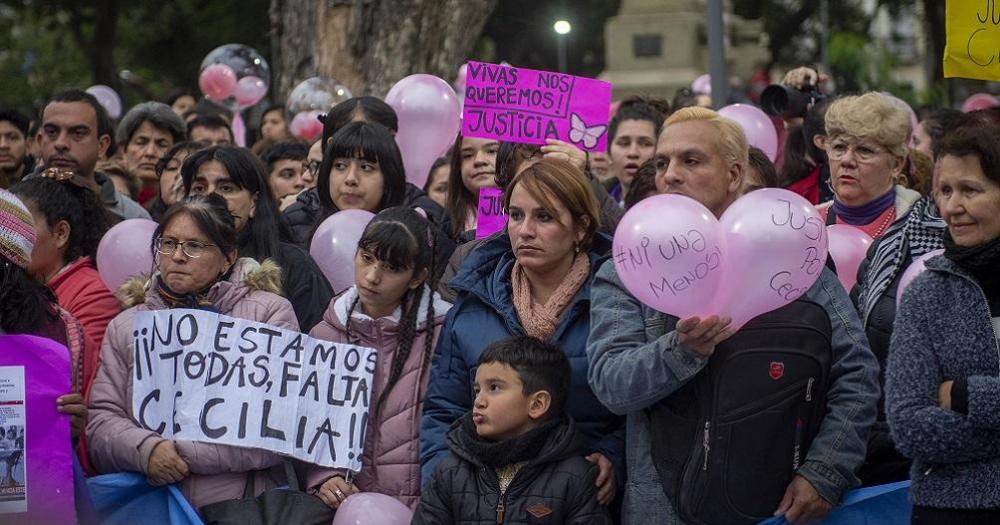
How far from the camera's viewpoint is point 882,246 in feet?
17.4

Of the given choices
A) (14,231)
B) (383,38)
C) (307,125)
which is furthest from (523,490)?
(383,38)

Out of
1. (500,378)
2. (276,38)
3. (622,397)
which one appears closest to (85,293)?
(500,378)

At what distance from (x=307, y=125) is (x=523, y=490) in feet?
16.9

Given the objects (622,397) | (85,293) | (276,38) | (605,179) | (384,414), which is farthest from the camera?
(276,38)

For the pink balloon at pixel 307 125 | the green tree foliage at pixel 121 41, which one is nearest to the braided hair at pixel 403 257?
the pink balloon at pixel 307 125

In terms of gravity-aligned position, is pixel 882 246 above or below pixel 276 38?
below

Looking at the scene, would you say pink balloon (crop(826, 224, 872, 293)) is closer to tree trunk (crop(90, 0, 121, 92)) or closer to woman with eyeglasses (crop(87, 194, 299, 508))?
woman with eyeglasses (crop(87, 194, 299, 508))

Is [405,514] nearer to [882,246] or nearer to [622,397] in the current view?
[622,397]

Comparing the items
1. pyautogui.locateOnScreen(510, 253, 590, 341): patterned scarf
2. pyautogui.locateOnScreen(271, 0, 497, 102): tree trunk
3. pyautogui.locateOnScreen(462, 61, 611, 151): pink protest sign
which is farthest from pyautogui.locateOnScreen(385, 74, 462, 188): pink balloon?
pyautogui.locateOnScreen(271, 0, 497, 102): tree trunk

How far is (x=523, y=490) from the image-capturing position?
4578 mm

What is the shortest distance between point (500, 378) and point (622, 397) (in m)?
0.47

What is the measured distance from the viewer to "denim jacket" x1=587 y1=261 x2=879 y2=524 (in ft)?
14.2

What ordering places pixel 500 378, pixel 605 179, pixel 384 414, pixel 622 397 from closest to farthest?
pixel 622 397 < pixel 500 378 < pixel 384 414 < pixel 605 179

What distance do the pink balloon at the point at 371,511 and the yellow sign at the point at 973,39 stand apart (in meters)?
2.45
